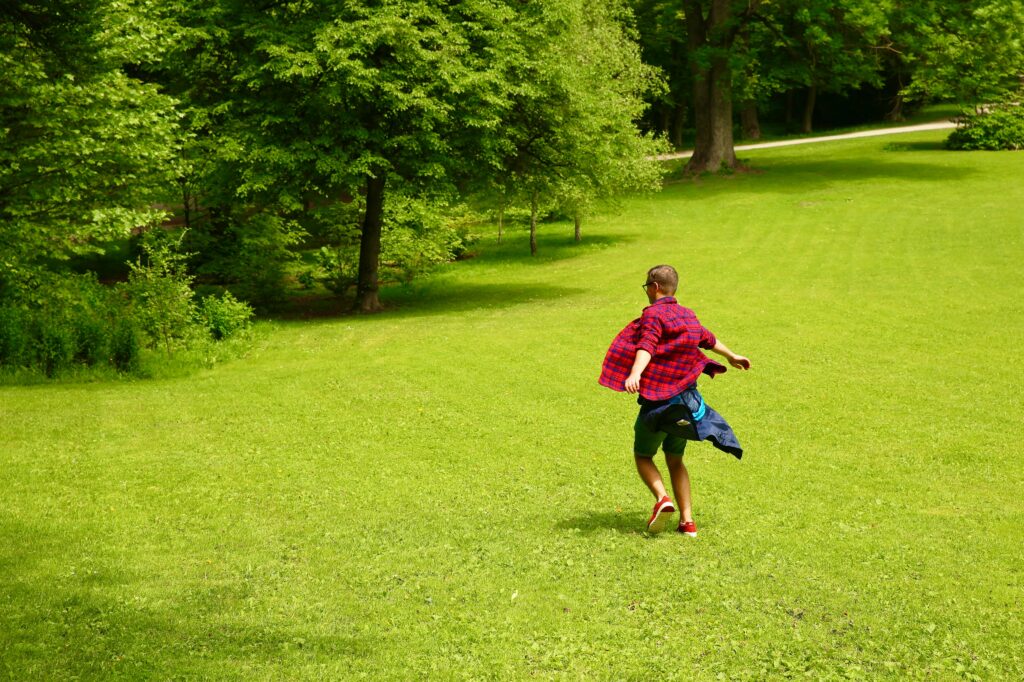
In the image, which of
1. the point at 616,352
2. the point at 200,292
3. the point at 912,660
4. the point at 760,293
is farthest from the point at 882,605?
the point at 200,292

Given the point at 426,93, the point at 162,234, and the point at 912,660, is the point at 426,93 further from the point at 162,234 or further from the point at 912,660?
the point at 912,660

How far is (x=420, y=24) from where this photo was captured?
25453mm

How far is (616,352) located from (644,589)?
208cm

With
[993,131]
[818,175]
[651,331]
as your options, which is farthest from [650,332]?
[993,131]

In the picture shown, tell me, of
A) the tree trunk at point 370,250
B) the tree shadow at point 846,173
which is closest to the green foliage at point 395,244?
the tree trunk at point 370,250

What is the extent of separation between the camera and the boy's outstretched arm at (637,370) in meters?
8.40

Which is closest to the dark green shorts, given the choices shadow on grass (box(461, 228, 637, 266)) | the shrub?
the shrub

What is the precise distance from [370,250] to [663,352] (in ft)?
66.7

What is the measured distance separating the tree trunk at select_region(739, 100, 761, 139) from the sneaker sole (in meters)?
60.1

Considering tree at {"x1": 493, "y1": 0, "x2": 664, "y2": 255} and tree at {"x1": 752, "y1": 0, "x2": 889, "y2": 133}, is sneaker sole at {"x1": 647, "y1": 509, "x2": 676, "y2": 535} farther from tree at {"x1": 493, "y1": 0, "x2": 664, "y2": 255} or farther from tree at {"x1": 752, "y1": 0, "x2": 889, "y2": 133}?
tree at {"x1": 752, "y1": 0, "x2": 889, "y2": 133}

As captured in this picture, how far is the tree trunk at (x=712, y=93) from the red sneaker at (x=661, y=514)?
39708 millimetres

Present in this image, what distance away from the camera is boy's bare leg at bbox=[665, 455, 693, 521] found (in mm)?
9258

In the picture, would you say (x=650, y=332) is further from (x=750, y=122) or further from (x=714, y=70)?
(x=750, y=122)

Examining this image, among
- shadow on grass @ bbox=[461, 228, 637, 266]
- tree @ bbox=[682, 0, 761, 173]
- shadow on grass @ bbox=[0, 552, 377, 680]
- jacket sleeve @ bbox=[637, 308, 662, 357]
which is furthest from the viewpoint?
tree @ bbox=[682, 0, 761, 173]
